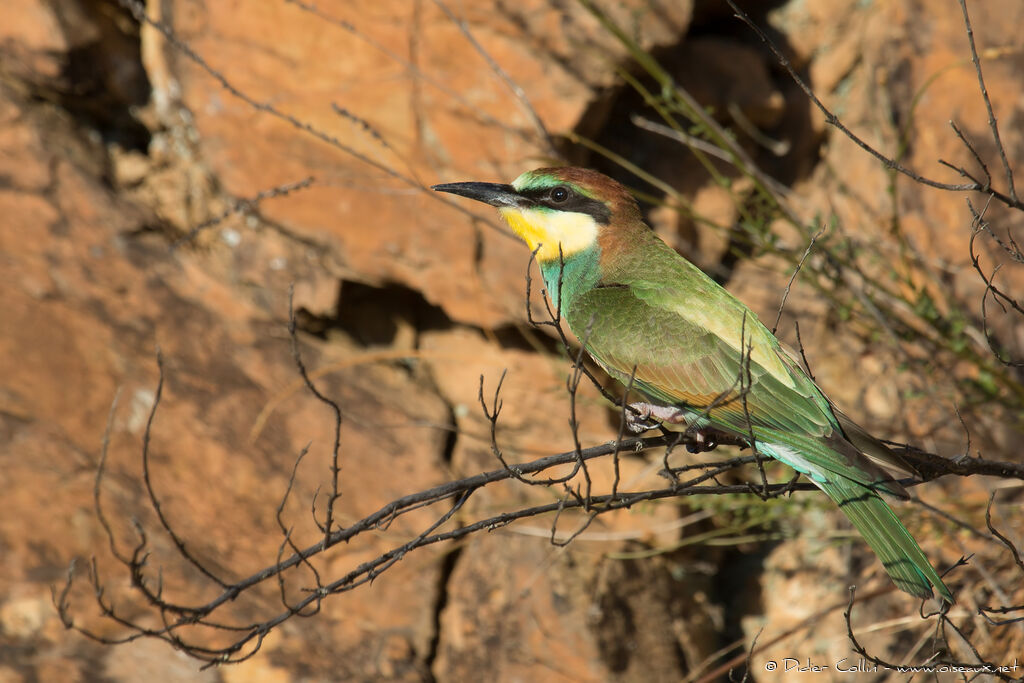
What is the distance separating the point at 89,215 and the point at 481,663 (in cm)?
231

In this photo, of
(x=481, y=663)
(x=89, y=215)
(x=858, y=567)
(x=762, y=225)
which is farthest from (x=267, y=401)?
(x=858, y=567)

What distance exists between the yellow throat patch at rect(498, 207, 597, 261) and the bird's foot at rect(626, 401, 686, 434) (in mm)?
536

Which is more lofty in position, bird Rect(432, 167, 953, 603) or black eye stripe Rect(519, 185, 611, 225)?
black eye stripe Rect(519, 185, 611, 225)

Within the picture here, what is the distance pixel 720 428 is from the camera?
7.48ft

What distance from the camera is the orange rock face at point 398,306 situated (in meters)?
3.46

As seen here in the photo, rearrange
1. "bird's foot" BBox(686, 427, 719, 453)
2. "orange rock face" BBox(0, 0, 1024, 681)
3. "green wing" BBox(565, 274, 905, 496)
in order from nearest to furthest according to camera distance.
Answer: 1. "green wing" BBox(565, 274, 905, 496)
2. "bird's foot" BBox(686, 427, 719, 453)
3. "orange rock face" BBox(0, 0, 1024, 681)

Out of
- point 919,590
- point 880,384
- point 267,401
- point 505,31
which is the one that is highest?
point 505,31

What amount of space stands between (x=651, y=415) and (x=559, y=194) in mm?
694

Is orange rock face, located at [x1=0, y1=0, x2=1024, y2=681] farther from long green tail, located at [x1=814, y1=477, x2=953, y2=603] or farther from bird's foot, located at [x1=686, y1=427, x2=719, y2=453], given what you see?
long green tail, located at [x1=814, y1=477, x2=953, y2=603]

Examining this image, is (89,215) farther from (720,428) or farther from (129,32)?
(720,428)

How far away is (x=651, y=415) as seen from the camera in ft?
7.79

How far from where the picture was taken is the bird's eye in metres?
2.65

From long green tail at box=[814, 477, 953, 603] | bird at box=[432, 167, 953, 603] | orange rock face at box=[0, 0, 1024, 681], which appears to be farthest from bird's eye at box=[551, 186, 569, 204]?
long green tail at box=[814, 477, 953, 603]

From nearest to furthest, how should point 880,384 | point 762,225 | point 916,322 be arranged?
point 762,225 → point 916,322 → point 880,384
